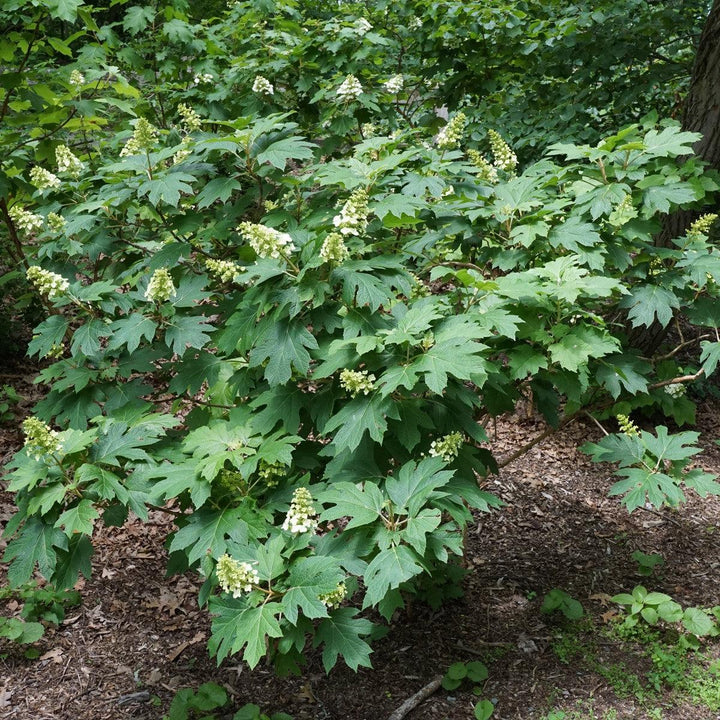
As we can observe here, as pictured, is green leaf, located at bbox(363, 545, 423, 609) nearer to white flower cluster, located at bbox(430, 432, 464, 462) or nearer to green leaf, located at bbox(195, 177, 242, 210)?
white flower cluster, located at bbox(430, 432, 464, 462)

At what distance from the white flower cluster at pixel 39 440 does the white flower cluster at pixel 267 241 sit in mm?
983

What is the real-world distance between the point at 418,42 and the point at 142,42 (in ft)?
8.21

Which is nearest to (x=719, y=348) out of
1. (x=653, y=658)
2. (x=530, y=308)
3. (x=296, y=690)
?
(x=530, y=308)

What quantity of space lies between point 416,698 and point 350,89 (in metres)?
3.32

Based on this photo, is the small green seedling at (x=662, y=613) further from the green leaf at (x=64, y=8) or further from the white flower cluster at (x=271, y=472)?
the green leaf at (x=64, y=8)

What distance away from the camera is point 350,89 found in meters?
3.93

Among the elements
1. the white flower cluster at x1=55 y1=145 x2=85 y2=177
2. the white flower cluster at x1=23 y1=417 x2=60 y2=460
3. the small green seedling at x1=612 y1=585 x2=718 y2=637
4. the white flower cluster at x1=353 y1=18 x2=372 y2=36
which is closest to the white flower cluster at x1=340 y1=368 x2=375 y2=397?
the white flower cluster at x1=23 y1=417 x2=60 y2=460

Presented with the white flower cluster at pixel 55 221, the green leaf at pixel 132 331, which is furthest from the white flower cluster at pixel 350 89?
the green leaf at pixel 132 331

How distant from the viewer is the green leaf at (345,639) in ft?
8.02

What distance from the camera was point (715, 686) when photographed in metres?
3.30

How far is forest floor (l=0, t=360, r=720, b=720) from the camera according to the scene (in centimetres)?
329

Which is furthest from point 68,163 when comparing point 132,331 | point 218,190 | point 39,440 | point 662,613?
point 662,613

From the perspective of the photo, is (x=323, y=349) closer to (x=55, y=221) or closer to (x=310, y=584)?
(x=310, y=584)

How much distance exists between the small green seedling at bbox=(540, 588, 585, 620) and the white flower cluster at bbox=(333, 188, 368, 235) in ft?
8.07
